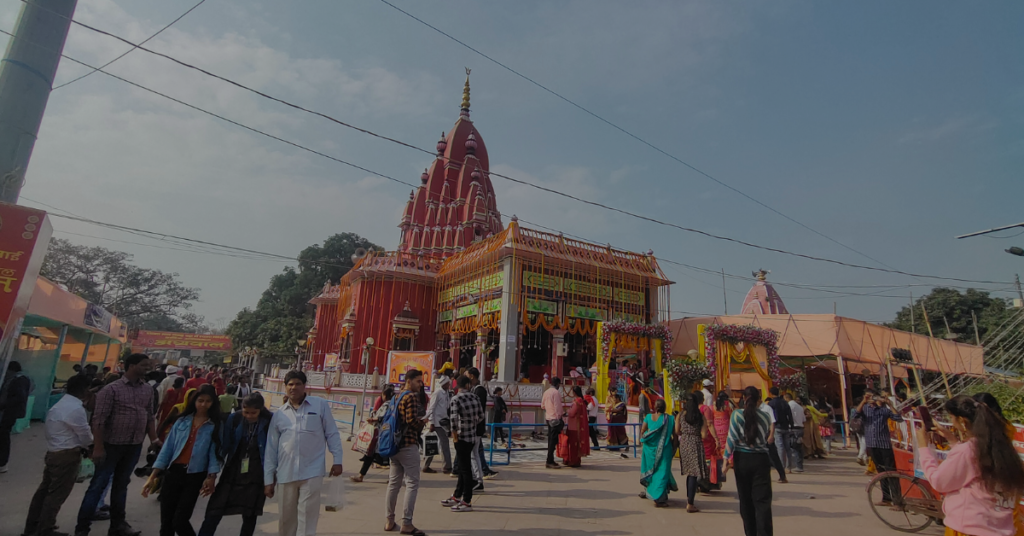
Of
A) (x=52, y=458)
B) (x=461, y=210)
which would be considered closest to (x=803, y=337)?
(x=461, y=210)

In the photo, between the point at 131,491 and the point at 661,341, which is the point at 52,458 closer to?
the point at 131,491

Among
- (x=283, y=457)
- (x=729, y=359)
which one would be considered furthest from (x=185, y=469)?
(x=729, y=359)

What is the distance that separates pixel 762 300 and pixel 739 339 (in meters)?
13.9

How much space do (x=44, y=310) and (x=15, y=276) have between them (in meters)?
6.65

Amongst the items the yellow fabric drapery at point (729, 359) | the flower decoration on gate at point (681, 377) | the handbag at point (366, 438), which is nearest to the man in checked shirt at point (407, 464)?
the handbag at point (366, 438)

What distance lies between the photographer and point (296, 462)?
373cm

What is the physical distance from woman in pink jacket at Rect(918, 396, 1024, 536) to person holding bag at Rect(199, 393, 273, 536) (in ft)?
15.2

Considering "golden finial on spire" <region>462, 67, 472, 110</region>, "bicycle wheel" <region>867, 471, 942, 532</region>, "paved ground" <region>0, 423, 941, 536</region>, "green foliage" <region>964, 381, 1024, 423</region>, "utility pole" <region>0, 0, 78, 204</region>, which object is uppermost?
"golden finial on spire" <region>462, 67, 472, 110</region>

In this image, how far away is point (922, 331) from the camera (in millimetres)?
30141

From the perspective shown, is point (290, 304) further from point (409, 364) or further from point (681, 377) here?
point (681, 377)

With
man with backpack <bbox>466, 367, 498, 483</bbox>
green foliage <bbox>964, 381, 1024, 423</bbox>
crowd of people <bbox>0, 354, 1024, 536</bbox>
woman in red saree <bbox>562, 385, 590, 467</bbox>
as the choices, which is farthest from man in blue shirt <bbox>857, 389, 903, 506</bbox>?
man with backpack <bbox>466, 367, 498, 483</bbox>

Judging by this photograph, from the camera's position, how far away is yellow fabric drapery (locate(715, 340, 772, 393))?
13.0 meters

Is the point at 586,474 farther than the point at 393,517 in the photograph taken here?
Yes

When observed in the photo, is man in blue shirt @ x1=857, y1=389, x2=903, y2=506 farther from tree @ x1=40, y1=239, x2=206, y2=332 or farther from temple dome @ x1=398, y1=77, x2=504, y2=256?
tree @ x1=40, y1=239, x2=206, y2=332
